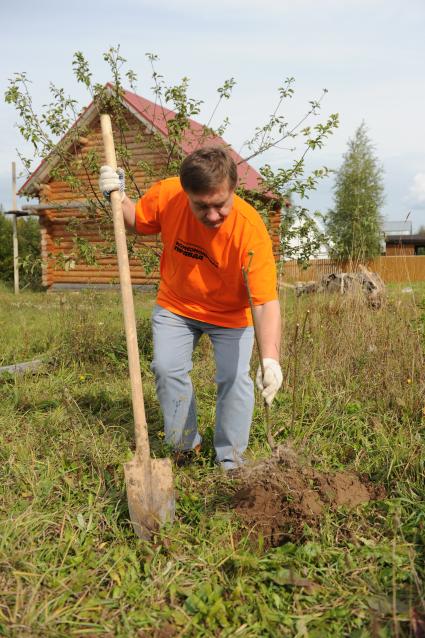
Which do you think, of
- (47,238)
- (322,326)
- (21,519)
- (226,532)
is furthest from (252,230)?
(47,238)

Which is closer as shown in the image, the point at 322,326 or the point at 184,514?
the point at 184,514

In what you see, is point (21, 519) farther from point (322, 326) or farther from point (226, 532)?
point (322, 326)

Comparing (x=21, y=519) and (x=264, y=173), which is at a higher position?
(x=264, y=173)

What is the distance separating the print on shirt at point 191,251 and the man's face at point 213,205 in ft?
0.61

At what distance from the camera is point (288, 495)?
228cm

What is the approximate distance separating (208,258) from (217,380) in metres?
0.61

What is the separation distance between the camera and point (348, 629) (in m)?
A: 1.76

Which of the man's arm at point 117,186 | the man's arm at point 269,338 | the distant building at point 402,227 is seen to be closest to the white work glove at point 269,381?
the man's arm at point 269,338

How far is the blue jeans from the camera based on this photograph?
2803mm

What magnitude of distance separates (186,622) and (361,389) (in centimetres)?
210

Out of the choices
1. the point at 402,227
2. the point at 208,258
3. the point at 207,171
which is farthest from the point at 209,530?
the point at 402,227

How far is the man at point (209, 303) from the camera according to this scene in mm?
2650

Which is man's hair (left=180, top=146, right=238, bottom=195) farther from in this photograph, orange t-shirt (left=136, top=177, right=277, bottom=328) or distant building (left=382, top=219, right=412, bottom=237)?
distant building (left=382, top=219, right=412, bottom=237)

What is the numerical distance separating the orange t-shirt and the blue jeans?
0.07m
